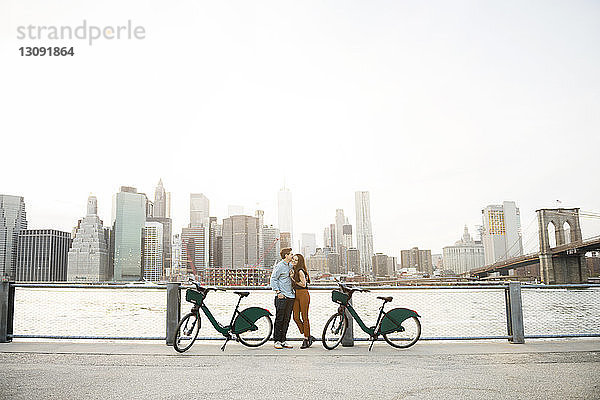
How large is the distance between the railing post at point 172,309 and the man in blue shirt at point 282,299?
1.73 metres

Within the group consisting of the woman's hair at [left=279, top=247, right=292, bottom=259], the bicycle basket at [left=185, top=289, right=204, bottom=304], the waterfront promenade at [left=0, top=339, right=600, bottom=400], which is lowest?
the waterfront promenade at [left=0, top=339, right=600, bottom=400]

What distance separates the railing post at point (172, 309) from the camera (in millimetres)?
8547

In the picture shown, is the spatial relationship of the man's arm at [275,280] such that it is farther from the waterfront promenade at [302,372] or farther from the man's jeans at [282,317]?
the waterfront promenade at [302,372]

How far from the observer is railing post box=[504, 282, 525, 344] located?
337 inches

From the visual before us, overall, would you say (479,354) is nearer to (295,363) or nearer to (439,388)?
(439,388)

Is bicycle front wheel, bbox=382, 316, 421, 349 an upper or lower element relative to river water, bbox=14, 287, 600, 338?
upper

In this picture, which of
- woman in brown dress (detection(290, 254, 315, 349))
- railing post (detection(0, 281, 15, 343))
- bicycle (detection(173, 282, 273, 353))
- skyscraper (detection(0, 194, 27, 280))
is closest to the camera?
bicycle (detection(173, 282, 273, 353))

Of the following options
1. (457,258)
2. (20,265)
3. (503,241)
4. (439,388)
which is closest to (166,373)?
(439,388)

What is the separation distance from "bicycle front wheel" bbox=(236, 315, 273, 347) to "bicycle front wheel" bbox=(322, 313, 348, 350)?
998 mm

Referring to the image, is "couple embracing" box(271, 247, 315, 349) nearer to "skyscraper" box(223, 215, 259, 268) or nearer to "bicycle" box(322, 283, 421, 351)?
"bicycle" box(322, 283, 421, 351)

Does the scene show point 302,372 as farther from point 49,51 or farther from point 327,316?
point 327,316

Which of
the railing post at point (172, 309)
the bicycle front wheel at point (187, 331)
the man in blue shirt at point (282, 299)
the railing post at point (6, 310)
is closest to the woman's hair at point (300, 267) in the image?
the man in blue shirt at point (282, 299)

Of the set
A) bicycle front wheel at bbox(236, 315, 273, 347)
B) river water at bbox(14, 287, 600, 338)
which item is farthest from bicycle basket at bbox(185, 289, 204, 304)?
river water at bbox(14, 287, 600, 338)

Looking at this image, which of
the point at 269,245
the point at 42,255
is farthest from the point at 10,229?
the point at 269,245
